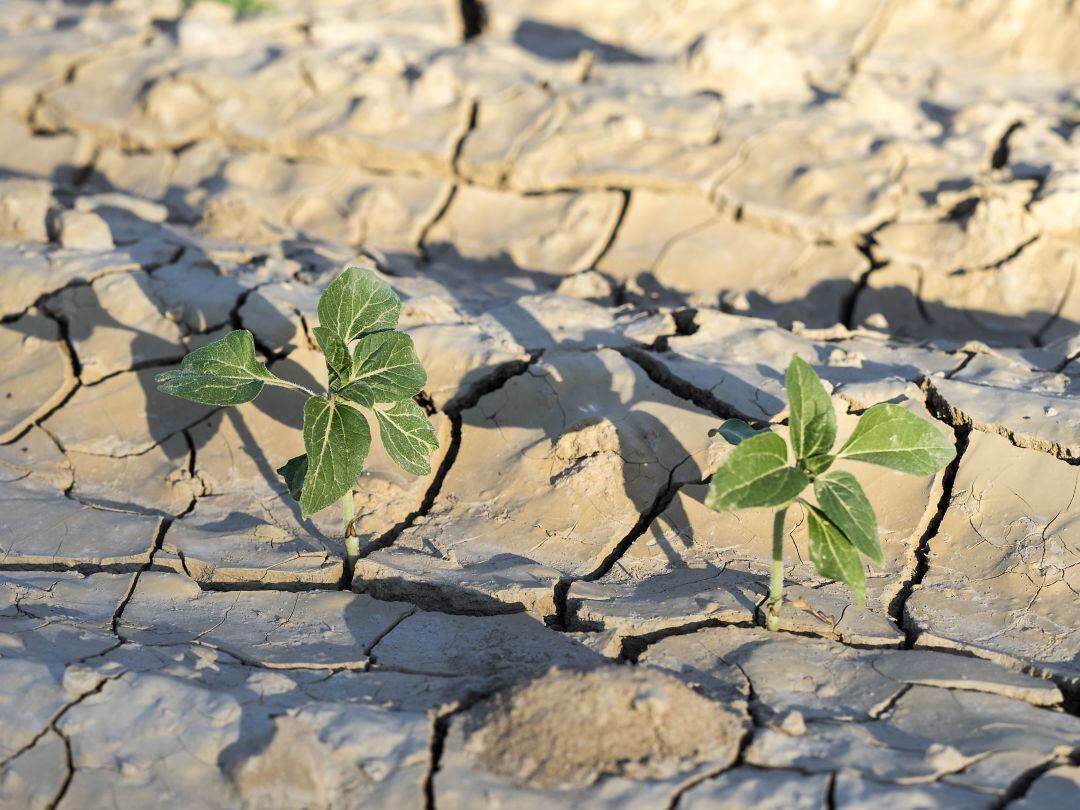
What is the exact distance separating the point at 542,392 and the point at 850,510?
1246 mm

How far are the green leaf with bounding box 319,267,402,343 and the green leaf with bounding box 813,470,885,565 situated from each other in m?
1.22

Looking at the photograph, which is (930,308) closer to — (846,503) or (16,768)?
(846,503)

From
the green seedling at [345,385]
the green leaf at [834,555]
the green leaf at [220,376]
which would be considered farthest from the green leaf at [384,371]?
the green leaf at [834,555]

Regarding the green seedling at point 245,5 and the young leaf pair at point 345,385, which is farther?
the green seedling at point 245,5

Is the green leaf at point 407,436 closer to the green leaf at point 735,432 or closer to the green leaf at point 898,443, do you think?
the green leaf at point 735,432

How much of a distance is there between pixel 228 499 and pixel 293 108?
9.51 feet

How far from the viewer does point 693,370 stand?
→ 340 cm

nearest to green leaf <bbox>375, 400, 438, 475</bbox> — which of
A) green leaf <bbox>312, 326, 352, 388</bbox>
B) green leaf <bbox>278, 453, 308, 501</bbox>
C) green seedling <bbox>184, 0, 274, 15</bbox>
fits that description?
green leaf <bbox>312, 326, 352, 388</bbox>

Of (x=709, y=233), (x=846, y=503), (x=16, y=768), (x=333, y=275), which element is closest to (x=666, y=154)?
(x=709, y=233)

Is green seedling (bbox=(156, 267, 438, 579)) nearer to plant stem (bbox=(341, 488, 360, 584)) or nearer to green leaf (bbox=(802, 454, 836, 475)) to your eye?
plant stem (bbox=(341, 488, 360, 584))

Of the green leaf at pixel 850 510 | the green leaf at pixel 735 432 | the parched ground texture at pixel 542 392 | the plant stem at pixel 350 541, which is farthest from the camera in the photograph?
the plant stem at pixel 350 541

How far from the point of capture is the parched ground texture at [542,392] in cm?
213

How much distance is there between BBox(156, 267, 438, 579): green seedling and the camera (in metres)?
2.59

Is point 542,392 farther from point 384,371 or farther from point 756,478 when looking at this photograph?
point 756,478
